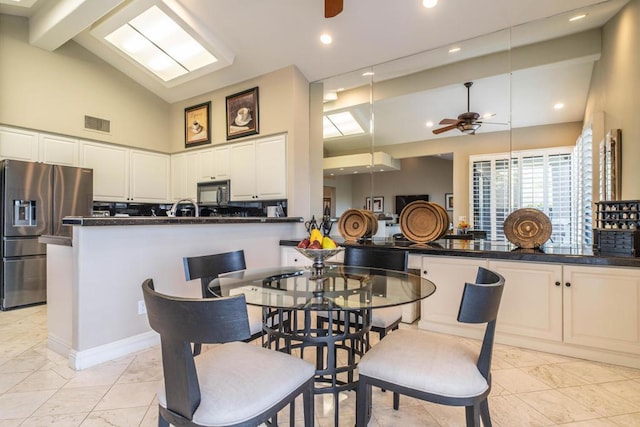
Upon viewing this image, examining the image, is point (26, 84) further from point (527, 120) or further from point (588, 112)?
point (588, 112)

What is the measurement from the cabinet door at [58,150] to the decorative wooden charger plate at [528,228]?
5.49 metres

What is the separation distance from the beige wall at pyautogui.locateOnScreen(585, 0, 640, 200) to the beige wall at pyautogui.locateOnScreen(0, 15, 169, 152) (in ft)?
19.1

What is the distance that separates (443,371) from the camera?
4.07ft

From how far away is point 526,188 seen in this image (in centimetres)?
325

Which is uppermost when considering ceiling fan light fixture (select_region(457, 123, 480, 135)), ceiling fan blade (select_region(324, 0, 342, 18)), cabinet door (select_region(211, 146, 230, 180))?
ceiling fan blade (select_region(324, 0, 342, 18))

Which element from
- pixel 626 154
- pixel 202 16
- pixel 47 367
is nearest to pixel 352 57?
pixel 202 16

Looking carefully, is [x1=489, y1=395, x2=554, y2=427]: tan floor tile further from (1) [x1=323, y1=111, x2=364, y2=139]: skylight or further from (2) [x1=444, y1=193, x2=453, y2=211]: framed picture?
(1) [x1=323, y1=111, x2=364, y2=139]: skylight

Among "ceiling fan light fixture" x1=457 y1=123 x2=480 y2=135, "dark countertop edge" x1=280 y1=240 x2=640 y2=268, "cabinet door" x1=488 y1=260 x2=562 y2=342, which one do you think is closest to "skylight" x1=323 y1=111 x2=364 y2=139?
"ceiling fan light fixture" x1=457 y1=123 x2=480 y2=135

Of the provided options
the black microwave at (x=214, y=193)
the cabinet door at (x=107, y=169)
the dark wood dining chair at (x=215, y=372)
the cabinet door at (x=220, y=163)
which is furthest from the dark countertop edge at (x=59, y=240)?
the cabinet door at (x=107, y=169)

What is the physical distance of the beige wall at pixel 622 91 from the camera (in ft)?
8.18

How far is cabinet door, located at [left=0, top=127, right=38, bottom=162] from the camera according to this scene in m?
3.88

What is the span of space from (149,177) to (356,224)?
3766mm

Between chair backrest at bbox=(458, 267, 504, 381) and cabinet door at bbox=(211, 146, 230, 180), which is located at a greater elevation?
cabinet door at bbox=(211, 146, 230, 180)

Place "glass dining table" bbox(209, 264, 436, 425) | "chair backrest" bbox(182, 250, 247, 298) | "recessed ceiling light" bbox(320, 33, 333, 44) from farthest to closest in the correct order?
1. "recessed ceiling light" bbox(320, 33, 333, 44)
2. "chair backrest" bbox(182, 250, 247, 298)
3. "glass dining table" bbox(209, 264, 436, 425)
